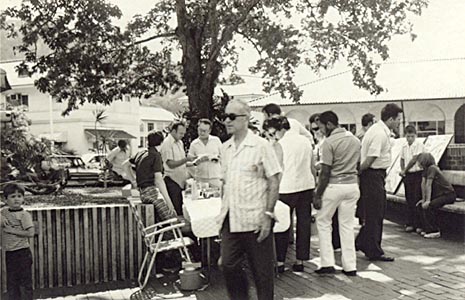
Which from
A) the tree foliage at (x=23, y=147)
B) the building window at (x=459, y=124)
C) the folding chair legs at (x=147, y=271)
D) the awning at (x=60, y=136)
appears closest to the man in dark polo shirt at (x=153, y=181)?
the folding chair legs at (x=147, y=271)

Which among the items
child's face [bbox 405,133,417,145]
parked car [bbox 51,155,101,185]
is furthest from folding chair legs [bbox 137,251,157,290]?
parked car [bbox 51,155,101,185]

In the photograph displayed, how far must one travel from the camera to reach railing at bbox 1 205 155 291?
21.0ft

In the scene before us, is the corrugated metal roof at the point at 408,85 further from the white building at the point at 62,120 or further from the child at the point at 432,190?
the child at the point at 432,190

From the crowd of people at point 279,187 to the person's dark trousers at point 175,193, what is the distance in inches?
0.5

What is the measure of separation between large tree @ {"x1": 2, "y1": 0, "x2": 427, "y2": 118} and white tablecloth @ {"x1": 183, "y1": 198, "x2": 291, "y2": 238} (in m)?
7.31

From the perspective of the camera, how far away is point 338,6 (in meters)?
14.9

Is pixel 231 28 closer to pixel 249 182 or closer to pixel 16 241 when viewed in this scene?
pixel 16 241

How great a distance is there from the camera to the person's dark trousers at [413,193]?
30.1 ft

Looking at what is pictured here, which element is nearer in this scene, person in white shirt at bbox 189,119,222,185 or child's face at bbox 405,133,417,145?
person in white shirt at bbox 189,119,222,185

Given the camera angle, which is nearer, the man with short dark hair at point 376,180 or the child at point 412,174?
the man with short dark hair at point 376,180

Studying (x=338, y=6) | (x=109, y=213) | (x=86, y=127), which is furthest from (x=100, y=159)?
(x=109, y=213)

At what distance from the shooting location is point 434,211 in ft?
29.2

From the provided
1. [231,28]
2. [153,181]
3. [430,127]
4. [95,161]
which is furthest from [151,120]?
[153,181]

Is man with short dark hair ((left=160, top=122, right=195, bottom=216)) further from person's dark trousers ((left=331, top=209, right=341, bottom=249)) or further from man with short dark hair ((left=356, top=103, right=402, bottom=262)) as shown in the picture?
man with short dark hair ((left=356, top=103, right=402, bottom=262))
